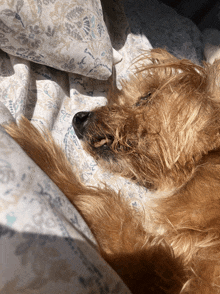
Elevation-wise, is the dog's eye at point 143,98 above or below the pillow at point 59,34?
below

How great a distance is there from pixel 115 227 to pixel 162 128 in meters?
0.47

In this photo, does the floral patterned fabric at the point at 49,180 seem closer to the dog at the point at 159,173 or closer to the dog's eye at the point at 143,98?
the dog at the point at 159,173

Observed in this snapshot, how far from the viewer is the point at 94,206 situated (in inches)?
35.5

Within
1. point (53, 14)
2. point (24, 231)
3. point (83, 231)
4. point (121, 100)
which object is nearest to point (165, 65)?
point (121, 100)

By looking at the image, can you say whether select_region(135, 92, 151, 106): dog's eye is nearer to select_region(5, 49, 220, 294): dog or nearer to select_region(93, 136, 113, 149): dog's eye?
select_region(5, 49, 220, 294): dog

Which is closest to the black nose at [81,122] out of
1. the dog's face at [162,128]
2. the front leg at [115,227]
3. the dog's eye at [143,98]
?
the dog's face at [162,128]

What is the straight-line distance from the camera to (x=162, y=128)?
1.01m

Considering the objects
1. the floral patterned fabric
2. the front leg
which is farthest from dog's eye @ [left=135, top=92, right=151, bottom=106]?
the front leg

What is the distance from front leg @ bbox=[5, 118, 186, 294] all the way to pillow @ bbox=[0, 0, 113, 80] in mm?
A: 341

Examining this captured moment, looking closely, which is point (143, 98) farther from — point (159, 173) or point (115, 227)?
point (115, 227)

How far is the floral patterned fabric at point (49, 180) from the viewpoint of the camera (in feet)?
1.49

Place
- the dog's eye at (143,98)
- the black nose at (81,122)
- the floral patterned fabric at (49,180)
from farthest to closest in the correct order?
the dog's eye at (143,98) < the black nose at (81,122) < the floral patterned fabric at (49,180)

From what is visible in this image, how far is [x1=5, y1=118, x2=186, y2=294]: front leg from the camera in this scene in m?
0.70

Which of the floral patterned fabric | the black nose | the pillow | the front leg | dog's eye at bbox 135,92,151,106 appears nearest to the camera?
the floral patterned fabric
